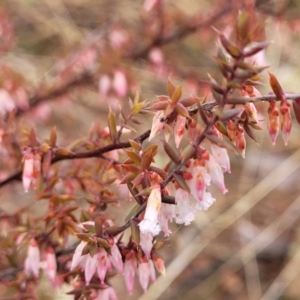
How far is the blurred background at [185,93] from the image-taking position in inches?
80.7

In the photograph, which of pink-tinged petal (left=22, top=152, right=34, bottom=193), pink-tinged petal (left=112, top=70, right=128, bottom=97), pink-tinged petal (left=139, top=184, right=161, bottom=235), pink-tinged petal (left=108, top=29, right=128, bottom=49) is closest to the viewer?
pink-tinged petal (left=139, top=184, right=161, bottom=235)

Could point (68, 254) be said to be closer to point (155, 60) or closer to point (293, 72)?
point (155, 60)

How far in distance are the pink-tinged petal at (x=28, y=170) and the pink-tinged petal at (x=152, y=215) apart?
1.28 feet

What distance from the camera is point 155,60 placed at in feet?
6.81

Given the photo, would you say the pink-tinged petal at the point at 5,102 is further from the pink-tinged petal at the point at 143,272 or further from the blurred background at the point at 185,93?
the pink-tinged petal at the point at 143,272

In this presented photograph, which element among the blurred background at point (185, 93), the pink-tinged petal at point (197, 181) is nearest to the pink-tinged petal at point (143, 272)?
the pink-tinged petal at point (197, 181)

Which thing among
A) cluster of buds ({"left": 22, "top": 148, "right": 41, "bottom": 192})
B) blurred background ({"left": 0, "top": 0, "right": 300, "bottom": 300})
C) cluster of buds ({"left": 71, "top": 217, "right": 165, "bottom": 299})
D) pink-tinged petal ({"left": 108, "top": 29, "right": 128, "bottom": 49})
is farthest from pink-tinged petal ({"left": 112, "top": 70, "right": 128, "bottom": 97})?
cluster of buds ({"left": 71, "top": 217, "right": 165, "bottom": 299})

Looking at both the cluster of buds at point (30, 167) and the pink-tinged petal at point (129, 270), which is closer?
the pink-tinged petal at point (129, 270)

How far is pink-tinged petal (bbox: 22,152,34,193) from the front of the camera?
999mm

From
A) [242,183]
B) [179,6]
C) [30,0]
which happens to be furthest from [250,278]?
[30,0]

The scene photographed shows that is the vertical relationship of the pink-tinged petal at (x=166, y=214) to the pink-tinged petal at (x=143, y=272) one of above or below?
above

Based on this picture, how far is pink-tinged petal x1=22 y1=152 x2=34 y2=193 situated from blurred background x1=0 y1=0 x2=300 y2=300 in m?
0.61

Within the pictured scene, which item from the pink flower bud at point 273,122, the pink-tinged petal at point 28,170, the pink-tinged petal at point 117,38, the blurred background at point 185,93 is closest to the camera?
the pink flower bud at point 273,122

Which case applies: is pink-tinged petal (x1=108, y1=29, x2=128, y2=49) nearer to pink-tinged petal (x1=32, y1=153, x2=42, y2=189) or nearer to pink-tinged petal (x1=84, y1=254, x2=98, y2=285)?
pink-tinged petal (x1=32, y1=153, x2=42, y2=189)
